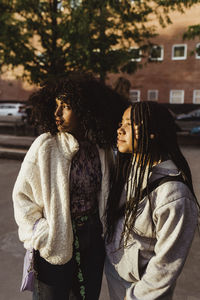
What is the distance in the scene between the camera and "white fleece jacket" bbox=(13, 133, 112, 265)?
1.53 meters

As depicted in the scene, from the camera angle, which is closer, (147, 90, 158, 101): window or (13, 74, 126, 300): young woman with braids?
(13, 74, 126, 300): young woman with braids

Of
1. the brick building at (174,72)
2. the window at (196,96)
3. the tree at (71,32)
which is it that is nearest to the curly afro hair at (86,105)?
the tree at (71,32)

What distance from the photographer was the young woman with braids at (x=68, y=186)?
5.05 feet

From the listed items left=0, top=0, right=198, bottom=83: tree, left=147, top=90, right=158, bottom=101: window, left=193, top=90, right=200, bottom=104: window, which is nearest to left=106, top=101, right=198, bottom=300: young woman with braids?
left=0, top=0, right=198, bottom=83: tree

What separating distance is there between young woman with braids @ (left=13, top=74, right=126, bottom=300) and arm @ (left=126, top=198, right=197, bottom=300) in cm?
49

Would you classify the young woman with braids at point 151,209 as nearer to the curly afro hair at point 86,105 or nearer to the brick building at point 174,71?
the curly afro hair at point 86,105

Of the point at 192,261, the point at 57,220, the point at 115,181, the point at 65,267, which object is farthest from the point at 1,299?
the point at 192,261

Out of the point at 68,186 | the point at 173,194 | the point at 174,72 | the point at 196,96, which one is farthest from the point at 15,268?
the point at 174,72

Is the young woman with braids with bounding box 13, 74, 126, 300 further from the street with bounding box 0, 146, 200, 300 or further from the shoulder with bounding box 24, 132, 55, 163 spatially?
the street with bounding box 0, 146, 200, 300

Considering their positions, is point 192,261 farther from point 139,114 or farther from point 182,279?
point 139,114

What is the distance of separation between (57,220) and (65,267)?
0.34m

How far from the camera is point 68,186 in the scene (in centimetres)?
154

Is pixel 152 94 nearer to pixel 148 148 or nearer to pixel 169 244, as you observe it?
pixel 148 148

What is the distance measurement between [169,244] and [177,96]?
24236 mm
